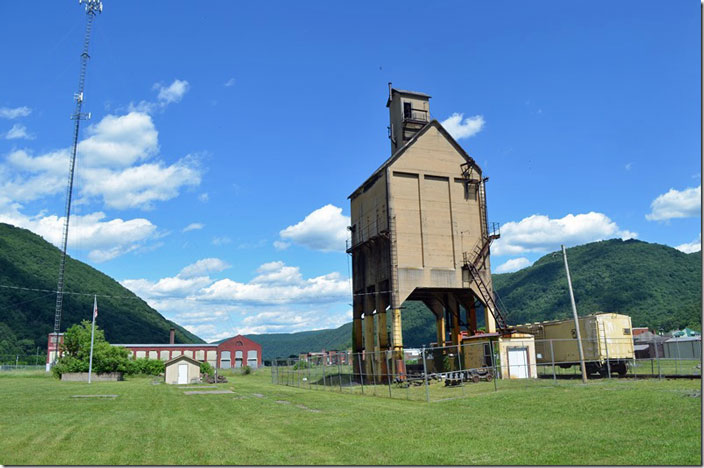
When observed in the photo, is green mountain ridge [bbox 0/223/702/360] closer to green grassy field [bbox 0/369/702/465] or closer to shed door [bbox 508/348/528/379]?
shed door [bbox 508/348/528/379]

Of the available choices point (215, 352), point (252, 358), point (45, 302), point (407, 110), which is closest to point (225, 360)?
point (215, 352)

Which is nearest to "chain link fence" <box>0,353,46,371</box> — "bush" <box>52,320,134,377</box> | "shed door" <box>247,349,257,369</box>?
"shed door" <box>247,349,257,369</box>

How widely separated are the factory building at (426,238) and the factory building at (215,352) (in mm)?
80748

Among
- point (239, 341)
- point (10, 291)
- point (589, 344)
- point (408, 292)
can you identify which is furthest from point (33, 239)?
point (589, 344)

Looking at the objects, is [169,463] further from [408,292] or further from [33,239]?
[33,239]

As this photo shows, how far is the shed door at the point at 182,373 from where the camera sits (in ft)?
207

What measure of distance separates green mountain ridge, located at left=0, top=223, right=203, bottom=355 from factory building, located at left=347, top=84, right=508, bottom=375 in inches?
3923

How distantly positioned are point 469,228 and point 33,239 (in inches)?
6478

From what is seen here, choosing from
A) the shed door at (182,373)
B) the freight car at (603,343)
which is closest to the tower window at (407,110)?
the freight car at (603,343)

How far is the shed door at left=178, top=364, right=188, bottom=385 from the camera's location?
63.0 m

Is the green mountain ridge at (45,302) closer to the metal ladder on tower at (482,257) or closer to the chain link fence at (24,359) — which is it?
the chain link fence at (24,359)

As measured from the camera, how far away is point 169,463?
505 inches

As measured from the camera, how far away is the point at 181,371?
63.4 meters

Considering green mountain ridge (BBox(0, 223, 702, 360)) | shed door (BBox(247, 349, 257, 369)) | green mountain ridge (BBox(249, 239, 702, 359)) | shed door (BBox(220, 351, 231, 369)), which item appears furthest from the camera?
shed door (BBox(247, 349, 257, 369))
